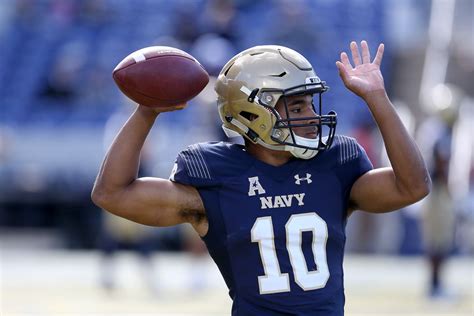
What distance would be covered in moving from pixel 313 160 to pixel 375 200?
0.23 meters

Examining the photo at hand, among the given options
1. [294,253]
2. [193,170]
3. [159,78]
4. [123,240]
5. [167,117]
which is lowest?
[123,240]

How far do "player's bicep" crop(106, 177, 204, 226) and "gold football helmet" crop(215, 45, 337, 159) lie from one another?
290mm

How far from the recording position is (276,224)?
10.9 ft

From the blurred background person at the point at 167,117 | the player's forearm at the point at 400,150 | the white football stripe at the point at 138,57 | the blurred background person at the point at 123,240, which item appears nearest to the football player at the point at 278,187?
the player's forearm at the point at 400,150

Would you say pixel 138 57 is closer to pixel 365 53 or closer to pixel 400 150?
pixel 365 53

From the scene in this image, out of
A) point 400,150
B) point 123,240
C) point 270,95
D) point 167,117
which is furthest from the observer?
point 167,117

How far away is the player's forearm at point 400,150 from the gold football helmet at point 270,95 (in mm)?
147

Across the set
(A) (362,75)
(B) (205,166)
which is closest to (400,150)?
(A) (362,75)

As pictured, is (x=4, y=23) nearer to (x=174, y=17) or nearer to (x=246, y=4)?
(x=174, y=17)

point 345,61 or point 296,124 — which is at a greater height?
point 345,61

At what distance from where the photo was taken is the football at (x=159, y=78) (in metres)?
3.30

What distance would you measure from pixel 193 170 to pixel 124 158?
22 cm

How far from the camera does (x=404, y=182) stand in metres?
3.30

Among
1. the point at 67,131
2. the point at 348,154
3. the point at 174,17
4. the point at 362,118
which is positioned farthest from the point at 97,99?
the point at 348,154
